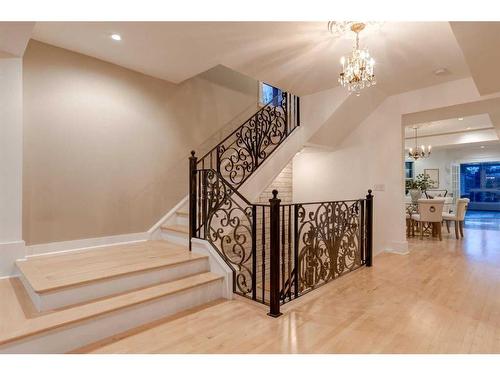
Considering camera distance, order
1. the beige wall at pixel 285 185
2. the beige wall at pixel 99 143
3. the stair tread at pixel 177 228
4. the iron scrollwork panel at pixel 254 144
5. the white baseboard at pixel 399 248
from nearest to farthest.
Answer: the beige wall at pixel 99 143
the stair tread at pixel 177 228
the iron scrollwork panel at pixel 254 144
the white baseboard at pixel 399 248
the beige wall at pixel 285 185

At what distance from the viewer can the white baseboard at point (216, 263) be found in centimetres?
299

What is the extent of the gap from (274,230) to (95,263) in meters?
1.95

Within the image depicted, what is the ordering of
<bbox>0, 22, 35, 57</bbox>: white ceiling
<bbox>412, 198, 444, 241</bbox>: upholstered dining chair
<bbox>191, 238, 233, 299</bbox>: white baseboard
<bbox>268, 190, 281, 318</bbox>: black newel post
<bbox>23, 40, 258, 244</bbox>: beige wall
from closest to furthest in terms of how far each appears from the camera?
<bbox>0, 22, 35, 57</bbox>: white ceiling
<bbox>268, 190, 281, 318</bbox>: black newel post
<bbox>191, 238, 233, 299</bbox>: white baseboard
<bbox>23, 40, 258, 244</bbox>: beige wall
<bbox>412, 198, 444, 241</bbox>: upholstered dining chair

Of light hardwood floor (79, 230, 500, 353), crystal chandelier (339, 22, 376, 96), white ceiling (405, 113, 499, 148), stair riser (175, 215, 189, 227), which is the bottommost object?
light hardwood floor (79, 230, 500, 353)

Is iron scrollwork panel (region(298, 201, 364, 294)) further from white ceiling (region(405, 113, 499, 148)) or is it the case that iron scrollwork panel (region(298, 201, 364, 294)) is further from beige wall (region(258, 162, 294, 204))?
white ceiling (region(405, 113, 499, 148))

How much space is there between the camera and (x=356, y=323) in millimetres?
2393

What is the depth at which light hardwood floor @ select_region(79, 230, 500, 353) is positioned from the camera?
6.72 ft

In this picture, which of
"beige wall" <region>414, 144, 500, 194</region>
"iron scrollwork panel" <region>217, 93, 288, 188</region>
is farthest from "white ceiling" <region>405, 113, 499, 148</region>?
"iron scrollwork panel" <region>217, 93, 288, 188</region>

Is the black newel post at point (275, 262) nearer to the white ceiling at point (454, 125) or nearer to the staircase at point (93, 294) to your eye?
the staircase at point (93, 294)

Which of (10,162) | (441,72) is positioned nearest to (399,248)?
(441,72)

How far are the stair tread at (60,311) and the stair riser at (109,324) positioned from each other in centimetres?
4

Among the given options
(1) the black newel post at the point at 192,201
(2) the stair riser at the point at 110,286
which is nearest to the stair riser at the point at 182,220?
(1) the black newel post at the point at 192,201

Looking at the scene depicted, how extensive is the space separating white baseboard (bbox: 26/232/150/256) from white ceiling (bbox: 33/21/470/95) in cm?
248

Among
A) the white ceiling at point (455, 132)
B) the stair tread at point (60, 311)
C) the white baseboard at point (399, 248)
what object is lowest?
the white baseboard at point (399, 248)
